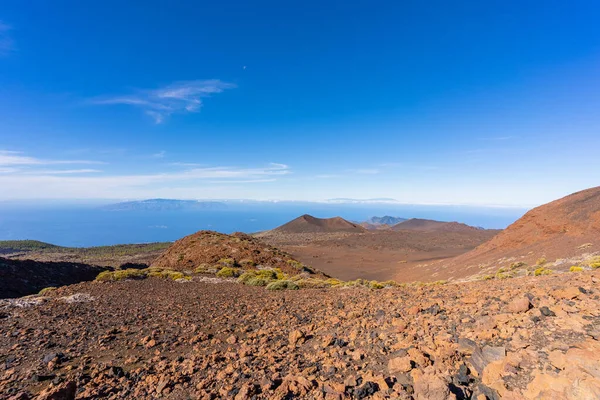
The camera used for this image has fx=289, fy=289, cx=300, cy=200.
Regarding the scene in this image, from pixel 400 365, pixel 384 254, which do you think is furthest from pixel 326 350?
pixel 384 254

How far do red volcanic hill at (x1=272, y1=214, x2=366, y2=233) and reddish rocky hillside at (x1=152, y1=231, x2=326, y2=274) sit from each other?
62.0 metres

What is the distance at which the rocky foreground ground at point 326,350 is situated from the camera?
382cm

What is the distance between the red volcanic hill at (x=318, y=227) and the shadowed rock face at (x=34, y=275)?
6887cm

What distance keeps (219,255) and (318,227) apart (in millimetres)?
72022

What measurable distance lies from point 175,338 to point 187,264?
60.6 ft

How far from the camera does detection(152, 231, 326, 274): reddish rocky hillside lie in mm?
24922

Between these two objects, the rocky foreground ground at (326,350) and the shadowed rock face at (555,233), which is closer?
the rocky foreground ground at (326,350)

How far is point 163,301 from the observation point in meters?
10.8

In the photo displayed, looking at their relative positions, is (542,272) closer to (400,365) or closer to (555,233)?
(400,365)

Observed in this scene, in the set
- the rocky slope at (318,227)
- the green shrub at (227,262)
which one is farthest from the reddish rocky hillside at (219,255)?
the rocky slope at (318,227)

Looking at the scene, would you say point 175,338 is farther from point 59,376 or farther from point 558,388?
point 558,388

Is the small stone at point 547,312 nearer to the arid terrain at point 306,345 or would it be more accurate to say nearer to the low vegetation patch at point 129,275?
the arid terrain at point 306,345

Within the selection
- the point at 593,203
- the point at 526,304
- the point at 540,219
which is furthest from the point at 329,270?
the point at 526,304

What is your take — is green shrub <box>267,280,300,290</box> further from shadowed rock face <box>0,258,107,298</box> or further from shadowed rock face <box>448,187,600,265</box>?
shadowed rock face <box>448,187,600,265</box>
